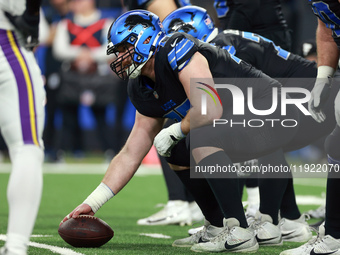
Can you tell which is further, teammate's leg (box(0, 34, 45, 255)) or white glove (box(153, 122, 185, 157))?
white glove (box(153, 122, 185, 157))

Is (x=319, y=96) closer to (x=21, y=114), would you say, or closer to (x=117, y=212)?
(x=21, y=114)

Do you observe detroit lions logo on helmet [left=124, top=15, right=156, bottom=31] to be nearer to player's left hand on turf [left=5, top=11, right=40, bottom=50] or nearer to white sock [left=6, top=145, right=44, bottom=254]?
player's left hand on turf [left=5, top=11, right=40, bottom=50]

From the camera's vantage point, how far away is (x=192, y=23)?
4410 millimetres

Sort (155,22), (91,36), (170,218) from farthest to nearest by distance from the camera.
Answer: (91,36) → (170,218) → (155,22)

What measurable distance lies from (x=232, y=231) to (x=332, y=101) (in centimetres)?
101

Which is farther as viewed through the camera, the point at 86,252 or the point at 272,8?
the point at 272,8

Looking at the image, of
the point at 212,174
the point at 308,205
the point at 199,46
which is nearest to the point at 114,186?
the point at 212,174

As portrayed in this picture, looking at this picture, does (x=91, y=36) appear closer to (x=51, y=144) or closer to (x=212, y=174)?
(x=51, y=144)

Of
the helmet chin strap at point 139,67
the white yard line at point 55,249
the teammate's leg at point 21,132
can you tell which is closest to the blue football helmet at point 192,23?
the helmet chin strap at point 139,67

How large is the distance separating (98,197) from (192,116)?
2.37 ft

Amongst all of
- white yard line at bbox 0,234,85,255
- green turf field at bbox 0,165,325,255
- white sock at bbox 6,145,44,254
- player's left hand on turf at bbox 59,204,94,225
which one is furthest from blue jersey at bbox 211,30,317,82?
white sock at bbox 6,145,44,254

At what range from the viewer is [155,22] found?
3566mm

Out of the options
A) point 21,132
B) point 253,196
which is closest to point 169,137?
point 21,132

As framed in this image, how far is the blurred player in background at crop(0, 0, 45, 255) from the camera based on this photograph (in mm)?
2547
